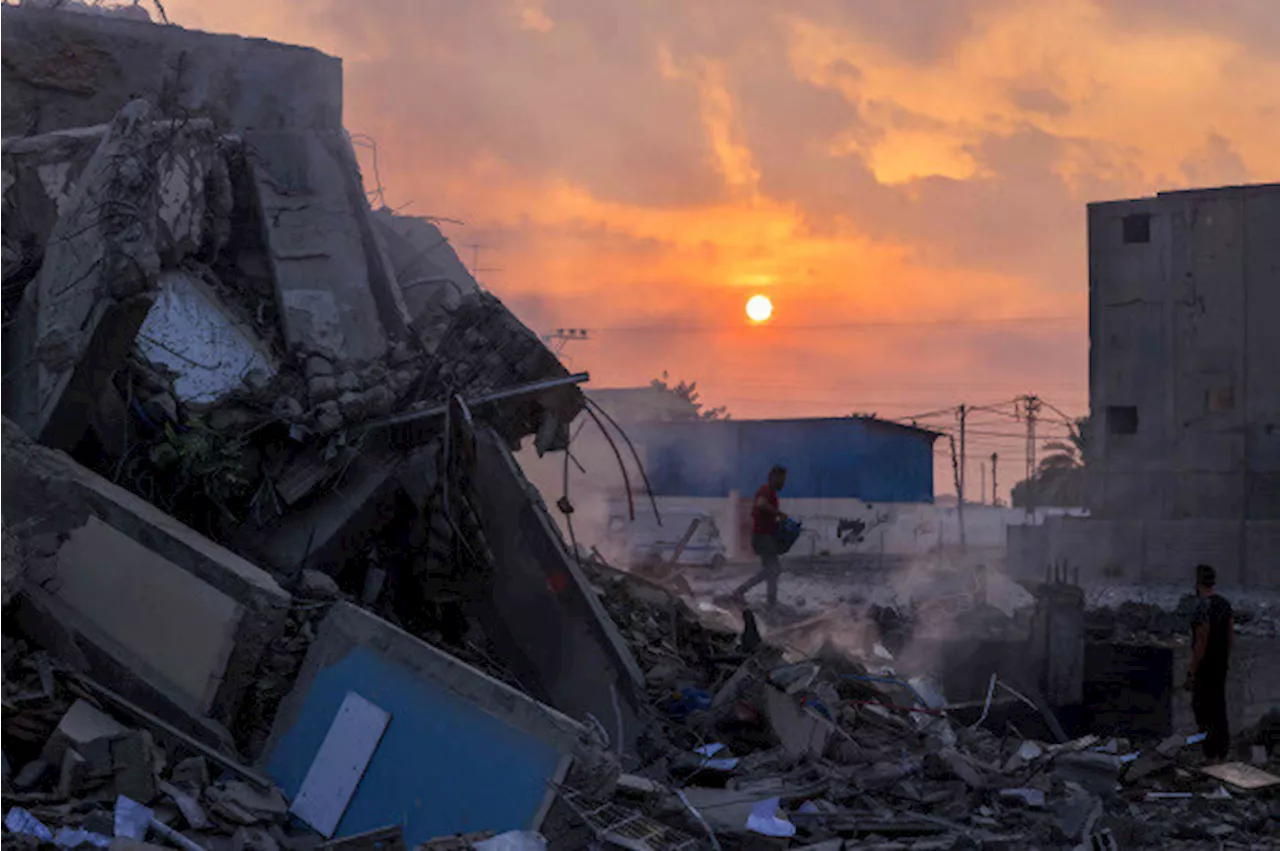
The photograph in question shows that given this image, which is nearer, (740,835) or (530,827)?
(530,827)

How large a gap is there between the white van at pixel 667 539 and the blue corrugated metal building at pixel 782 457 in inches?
604

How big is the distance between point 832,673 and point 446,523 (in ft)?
11.4

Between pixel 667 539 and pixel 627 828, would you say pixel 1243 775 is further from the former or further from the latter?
pixel 667 539

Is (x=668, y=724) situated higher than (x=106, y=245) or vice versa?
(x=106, y=245)

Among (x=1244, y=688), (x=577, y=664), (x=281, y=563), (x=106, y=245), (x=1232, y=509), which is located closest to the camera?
(x=106, y=245)

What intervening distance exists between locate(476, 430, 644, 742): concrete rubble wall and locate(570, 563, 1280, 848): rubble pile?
633 millimetres

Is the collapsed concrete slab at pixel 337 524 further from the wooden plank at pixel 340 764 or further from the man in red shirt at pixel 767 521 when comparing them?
the man in red shirt at pixel 767 521

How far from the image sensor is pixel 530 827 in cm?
592

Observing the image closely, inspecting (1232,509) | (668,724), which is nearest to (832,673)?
(668,724)

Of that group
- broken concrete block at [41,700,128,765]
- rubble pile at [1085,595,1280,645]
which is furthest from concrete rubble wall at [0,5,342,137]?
rubble pile at [1085,595,1280,645]

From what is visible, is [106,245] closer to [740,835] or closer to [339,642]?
[339,642]

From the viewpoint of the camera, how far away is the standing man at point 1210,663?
9.87 meters

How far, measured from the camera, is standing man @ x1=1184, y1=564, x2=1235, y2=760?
32.4ft

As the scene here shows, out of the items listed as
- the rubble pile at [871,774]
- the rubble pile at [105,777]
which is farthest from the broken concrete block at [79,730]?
the rubble pile at [871,774]
